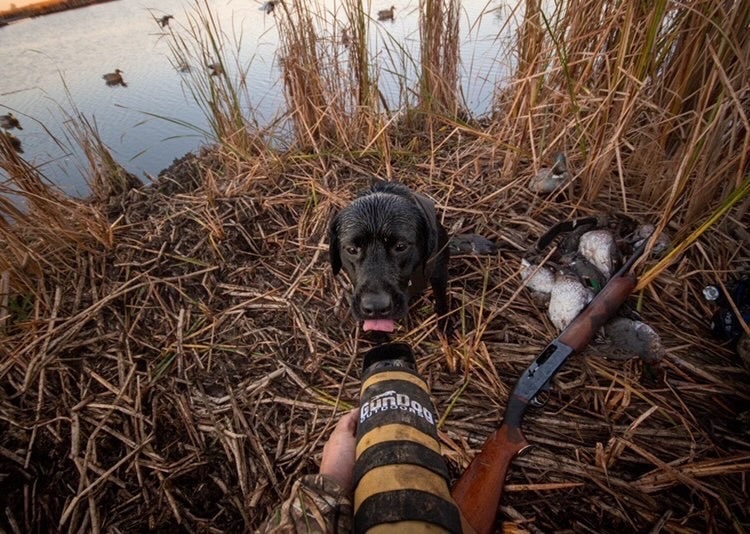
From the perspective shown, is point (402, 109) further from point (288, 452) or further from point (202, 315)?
point (288, 452)

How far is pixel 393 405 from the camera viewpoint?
3.52 feet

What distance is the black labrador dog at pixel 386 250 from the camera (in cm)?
183

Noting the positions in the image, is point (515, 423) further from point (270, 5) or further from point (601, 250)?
point (270, 5)

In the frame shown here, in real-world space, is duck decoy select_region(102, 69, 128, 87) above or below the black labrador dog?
above

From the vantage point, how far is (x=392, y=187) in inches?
90.2

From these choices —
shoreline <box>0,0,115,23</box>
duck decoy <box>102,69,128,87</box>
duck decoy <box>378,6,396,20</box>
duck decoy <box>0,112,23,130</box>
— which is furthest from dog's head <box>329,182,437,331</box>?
shoreline <box>0,0,115,23</box>

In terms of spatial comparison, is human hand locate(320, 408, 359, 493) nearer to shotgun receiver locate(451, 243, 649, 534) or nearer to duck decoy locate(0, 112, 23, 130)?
shotgun receiver locate(451, 243, 649, 534)

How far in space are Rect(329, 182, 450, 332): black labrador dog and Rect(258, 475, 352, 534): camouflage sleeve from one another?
0.81 meters

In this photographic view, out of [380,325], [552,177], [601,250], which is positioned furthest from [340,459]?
[552,177]

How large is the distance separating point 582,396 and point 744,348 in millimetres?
730

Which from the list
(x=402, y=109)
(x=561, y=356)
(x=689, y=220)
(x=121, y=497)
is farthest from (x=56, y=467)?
(x=402, y=109)

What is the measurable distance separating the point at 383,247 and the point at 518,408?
100 centimetres

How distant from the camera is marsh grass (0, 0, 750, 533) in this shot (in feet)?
4.97

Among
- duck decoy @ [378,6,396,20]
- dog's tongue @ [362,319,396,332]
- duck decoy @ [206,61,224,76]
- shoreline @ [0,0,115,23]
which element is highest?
shoreline @ [0,0,115,23]
